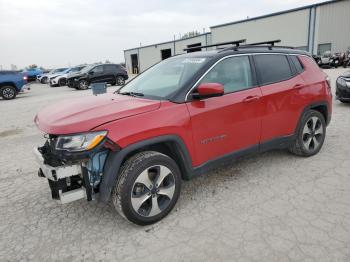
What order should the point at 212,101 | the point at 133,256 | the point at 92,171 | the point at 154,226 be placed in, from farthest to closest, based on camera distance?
the point at 212,101
the point at 154,226
the point at 92,171
the point at 133,256

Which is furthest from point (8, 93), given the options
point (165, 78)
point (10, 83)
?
point (165, 78)

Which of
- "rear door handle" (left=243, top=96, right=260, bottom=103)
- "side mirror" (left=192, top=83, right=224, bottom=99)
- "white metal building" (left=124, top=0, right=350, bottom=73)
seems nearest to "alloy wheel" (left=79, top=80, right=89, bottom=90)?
"white metal building" (left=124, top=0, right=350, bottom=73)

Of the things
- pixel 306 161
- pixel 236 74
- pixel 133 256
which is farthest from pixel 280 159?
pixel 133 256

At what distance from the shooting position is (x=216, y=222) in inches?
118

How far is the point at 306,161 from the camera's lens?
4430mm

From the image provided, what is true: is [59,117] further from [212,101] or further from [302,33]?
[302,33]

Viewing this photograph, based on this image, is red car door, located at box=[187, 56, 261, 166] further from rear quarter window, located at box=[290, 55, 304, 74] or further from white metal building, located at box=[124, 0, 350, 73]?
white metal building, located at box=[124, 0, 350, 73]

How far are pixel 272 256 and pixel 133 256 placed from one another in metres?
1.19

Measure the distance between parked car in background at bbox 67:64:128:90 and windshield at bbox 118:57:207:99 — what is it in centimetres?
1653

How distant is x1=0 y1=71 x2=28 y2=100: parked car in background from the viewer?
52.5 ft

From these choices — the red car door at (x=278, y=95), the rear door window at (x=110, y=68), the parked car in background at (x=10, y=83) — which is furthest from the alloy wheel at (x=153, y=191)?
the rear door window at (x=110, y=68)

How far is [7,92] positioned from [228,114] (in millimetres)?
16231

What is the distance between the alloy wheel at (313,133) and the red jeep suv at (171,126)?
0.39ft

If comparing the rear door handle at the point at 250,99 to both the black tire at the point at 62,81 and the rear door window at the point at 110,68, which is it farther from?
the black tire at the point at 62,81
